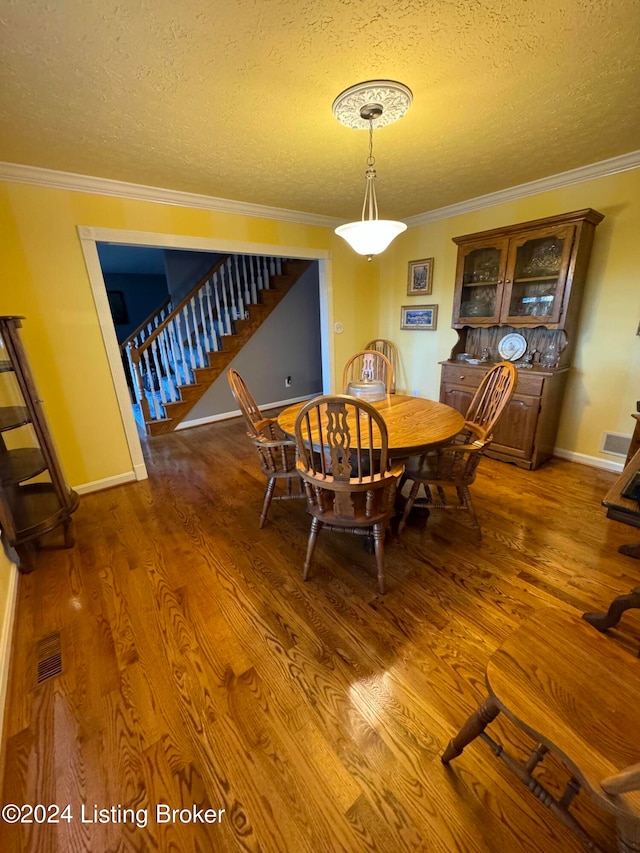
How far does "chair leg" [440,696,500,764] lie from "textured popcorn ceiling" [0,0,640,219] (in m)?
2.16

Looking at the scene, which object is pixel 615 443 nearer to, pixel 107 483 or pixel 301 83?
pixel 301 83

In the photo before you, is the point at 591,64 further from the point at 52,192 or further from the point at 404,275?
the point at 52,192

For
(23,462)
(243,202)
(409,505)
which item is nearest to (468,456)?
(409,505)

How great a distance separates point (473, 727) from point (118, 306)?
8.39 m

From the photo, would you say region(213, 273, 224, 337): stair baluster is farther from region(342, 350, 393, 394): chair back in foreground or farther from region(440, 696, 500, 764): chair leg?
region(440, 696, 500, 764): chair leg

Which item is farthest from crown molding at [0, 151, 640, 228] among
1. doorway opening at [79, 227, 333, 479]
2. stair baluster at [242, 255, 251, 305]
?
stair baluster at [242, 255, 251, 305]

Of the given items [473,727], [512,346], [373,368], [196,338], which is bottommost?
[473,727]

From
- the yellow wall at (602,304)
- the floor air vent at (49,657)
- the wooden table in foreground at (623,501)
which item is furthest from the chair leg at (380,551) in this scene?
the yellow wall at (602,304)

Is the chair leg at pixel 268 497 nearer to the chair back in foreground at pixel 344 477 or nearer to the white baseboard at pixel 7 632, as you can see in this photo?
the chair back in foreground at pixel 344 477

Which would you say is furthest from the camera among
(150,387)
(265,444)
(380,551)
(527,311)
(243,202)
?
(150,387)

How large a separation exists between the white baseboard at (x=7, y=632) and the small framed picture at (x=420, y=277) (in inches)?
166

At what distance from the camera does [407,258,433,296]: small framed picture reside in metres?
3.77

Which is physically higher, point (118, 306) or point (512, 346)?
point (118, 306)

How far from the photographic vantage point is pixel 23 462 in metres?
2.04
